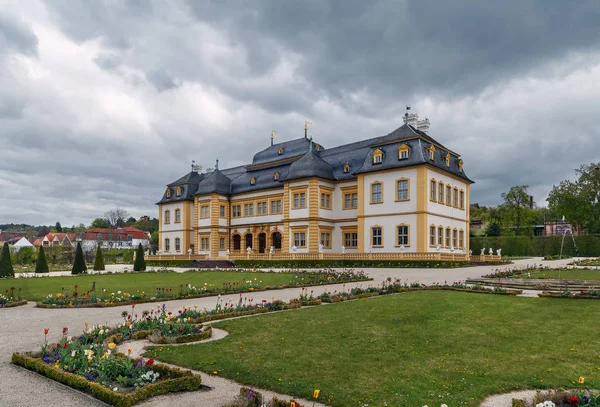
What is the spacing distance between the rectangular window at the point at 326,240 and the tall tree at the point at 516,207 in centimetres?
3819

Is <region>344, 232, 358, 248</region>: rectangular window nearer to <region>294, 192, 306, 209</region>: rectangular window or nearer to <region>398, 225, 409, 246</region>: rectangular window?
<region>294, 192, 306, 209</region>: rectangular window

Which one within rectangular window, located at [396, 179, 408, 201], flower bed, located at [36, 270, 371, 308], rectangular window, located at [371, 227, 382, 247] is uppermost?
rectangular window, located at [396, 179, 408, 201]

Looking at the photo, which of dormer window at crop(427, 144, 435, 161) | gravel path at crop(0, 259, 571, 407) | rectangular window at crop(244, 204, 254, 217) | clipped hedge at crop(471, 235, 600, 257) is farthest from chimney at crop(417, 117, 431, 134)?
gravel path at crop(0, 259, 571, 407)

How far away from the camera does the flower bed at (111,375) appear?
6.04m

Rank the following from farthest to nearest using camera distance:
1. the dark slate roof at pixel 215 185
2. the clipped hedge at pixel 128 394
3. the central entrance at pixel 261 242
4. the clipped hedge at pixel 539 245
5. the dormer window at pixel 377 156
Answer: the clipped hedge at pixel 539 245 < the dark slate roof at pixel 215 185 < the central entrance at pixel 261 242 < the dormer window at pixel 377 156 < the clipped hedge at pixel 128 394

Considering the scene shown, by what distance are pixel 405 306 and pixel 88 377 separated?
834 cm

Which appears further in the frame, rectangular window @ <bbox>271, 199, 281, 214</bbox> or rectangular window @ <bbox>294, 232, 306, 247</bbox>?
rectangular window @ <bbox>271, 199, 281, 214</bbox>

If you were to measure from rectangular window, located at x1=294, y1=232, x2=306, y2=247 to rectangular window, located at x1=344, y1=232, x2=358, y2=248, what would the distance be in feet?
12.3

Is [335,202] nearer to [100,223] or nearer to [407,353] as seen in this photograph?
[407,353]

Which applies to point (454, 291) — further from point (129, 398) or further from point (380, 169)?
point (380, 169)

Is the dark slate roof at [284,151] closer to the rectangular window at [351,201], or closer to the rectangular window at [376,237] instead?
the rectangular window at [351,201]

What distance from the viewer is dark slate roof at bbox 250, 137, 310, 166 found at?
47.6m

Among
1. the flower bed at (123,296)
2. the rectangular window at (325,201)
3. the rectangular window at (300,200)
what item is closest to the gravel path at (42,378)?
the flower bed at (123,296)

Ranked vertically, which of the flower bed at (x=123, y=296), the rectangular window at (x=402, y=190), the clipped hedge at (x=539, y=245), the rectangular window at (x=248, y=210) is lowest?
the flower bed at (x=123, y=296)
